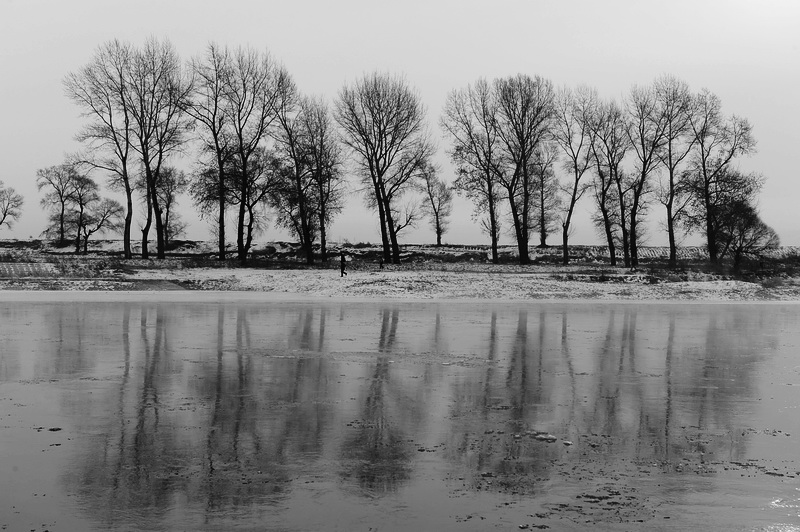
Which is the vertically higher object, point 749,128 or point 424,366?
point 749,128

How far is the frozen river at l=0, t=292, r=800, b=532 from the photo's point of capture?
18.8ft

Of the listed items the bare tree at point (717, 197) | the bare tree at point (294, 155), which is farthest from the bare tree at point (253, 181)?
the bare tree at point (717, 197)

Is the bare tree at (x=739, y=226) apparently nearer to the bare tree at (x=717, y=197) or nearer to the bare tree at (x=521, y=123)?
the bare tree at (x=717, y=197)

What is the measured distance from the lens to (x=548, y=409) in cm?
948

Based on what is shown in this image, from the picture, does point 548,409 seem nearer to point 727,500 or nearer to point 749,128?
point 727,500

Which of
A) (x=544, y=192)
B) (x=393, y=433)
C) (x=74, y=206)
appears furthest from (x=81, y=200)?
(x=393, y=433)

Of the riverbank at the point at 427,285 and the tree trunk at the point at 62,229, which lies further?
the tree trunk at the point at 62,229

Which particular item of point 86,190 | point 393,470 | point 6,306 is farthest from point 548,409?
point 86,190

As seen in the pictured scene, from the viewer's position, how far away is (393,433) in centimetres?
815

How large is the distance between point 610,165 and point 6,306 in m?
42.4

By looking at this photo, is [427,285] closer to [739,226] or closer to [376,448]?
[376,448]

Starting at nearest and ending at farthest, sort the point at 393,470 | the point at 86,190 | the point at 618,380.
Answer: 1. the point at 393,470
2. the point at 618,380
3. the point at 86,190

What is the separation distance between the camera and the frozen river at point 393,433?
18.8ft

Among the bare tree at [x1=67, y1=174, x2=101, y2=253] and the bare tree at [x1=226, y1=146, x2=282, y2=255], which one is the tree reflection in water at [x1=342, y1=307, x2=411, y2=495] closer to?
the bare tree at [x1=226, y1=146, x2=282, y2=255]
